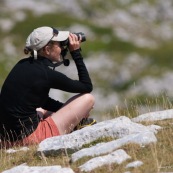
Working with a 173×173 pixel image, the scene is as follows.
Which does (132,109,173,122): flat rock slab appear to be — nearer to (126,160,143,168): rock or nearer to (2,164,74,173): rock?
(126,160,143,168): rock

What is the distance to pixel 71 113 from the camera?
1293 cm

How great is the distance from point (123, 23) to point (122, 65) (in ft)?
120

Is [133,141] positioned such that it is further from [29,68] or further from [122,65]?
[122,65]

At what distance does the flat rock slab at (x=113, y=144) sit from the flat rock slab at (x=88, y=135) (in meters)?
0.51

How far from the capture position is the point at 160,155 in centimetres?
972

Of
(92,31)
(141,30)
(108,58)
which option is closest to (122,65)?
(108,58)

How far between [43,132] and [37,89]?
99 cm

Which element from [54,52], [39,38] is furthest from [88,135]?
[39,38]

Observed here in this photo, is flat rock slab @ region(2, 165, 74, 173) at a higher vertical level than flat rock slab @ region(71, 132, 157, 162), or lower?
higher

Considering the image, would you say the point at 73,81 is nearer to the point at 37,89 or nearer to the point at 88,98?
the point at 88,98

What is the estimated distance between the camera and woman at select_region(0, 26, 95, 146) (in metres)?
12.3

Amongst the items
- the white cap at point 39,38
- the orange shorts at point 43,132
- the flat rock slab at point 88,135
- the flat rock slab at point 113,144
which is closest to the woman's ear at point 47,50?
the white cap at point 39,38

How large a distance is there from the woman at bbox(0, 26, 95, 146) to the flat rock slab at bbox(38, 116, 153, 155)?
3.60 feet

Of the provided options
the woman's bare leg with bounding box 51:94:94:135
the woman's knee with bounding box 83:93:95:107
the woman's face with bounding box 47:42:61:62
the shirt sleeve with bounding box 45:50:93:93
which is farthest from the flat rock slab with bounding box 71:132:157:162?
the woman's face with bounding box 47:42:61:62
